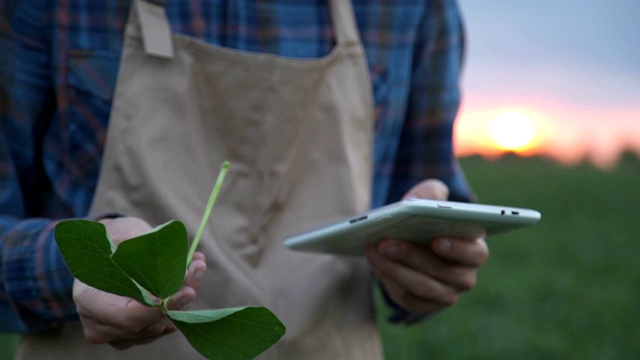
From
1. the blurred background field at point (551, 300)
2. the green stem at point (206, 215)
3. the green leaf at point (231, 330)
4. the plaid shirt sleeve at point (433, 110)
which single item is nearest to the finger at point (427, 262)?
the plaid shirt sleeve at point (433, 110)

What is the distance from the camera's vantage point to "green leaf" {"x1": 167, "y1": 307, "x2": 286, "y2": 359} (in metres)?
0.83

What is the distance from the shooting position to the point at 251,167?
143 cm

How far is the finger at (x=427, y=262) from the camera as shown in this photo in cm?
137

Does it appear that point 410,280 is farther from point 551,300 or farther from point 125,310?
point 551,300

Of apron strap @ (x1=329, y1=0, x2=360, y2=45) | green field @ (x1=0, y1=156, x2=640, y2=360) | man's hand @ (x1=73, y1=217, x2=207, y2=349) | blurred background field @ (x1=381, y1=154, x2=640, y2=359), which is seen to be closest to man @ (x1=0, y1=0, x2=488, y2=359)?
apron strap @ (x1=329, y1=0, x2=360, y2=45)

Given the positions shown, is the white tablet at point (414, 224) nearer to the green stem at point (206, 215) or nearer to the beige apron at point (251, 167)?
the beige apron at point (251, 167)

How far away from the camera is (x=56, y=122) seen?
139cm

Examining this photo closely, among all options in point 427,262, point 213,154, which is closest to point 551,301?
point 427,262

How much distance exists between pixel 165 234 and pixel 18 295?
0.57 meters

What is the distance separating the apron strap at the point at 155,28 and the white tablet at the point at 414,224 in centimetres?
35

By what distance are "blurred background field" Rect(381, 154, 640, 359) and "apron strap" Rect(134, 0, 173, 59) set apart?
11.0ft

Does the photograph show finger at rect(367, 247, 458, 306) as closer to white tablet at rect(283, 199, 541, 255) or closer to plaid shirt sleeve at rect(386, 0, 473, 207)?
white tablet at rect(283, 199, 541, 255)

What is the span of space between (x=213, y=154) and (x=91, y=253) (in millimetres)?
590

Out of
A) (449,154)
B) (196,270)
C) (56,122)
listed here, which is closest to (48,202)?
(56,122)
